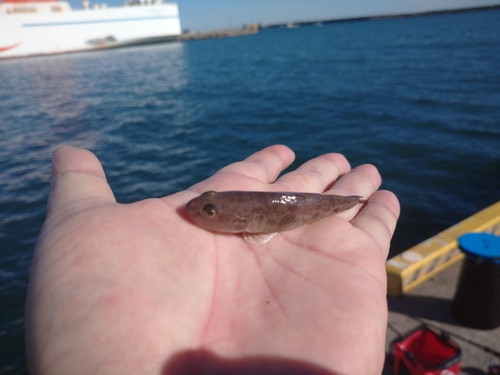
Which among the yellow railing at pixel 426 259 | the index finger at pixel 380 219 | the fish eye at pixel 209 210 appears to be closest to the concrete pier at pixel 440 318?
the yellow railing at pixel 426 259

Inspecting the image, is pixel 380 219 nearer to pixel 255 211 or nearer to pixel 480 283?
pixel 255 211

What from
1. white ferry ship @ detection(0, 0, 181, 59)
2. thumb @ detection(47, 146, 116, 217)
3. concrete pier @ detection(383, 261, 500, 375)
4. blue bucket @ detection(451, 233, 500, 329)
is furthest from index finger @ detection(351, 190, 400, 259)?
white ferry ship @ detection(0, 0, 181, 59)

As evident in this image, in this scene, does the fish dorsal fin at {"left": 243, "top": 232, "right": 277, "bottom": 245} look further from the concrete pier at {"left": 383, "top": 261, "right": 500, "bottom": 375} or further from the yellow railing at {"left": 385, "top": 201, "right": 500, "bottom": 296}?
the yellow railing at {"left": 385, "top": 201, "right": 500, "bottom": 296}

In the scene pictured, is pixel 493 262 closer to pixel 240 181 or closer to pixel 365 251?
pixel 365 251

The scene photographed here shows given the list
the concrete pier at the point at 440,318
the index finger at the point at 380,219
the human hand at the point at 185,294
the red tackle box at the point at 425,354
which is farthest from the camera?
the concrete pier at the point at 440,318

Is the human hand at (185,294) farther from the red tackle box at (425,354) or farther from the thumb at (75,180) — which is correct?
the red tackle box at (425,354)

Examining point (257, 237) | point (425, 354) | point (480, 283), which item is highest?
point (257, 237)

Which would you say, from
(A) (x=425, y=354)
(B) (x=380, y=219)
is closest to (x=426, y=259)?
(A) (x=425, y=354)
